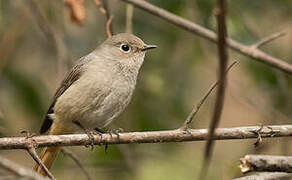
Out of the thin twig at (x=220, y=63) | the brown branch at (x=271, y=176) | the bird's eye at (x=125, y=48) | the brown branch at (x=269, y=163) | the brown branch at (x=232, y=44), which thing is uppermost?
the brown branch at (x=232, y=44)

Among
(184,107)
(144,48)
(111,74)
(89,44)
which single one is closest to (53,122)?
(111,74)

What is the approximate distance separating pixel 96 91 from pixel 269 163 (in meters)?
2.09

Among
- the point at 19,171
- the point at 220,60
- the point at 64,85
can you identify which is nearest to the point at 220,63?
the point at 220,60

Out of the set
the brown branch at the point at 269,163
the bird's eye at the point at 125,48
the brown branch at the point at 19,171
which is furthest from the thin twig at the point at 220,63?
the bird's eye at the point at 125,48

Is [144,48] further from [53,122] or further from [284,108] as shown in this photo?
[284,108]

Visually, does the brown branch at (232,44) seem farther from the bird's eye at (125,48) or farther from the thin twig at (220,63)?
the thin twig at (220,63)

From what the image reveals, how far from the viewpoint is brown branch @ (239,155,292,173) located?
10.1ft

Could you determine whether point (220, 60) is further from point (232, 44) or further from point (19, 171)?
point (232, 44)

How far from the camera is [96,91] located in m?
4.84

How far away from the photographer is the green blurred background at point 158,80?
5660mm

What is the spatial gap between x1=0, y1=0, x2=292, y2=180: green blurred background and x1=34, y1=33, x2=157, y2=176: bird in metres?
0.43

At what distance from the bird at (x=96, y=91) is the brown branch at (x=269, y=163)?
6.22 ft

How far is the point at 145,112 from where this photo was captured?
599cm

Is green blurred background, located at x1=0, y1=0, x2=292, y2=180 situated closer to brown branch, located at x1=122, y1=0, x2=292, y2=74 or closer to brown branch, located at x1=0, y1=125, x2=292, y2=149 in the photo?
brown branch, located at x1=122, y1=0, x2=292, y2=74
